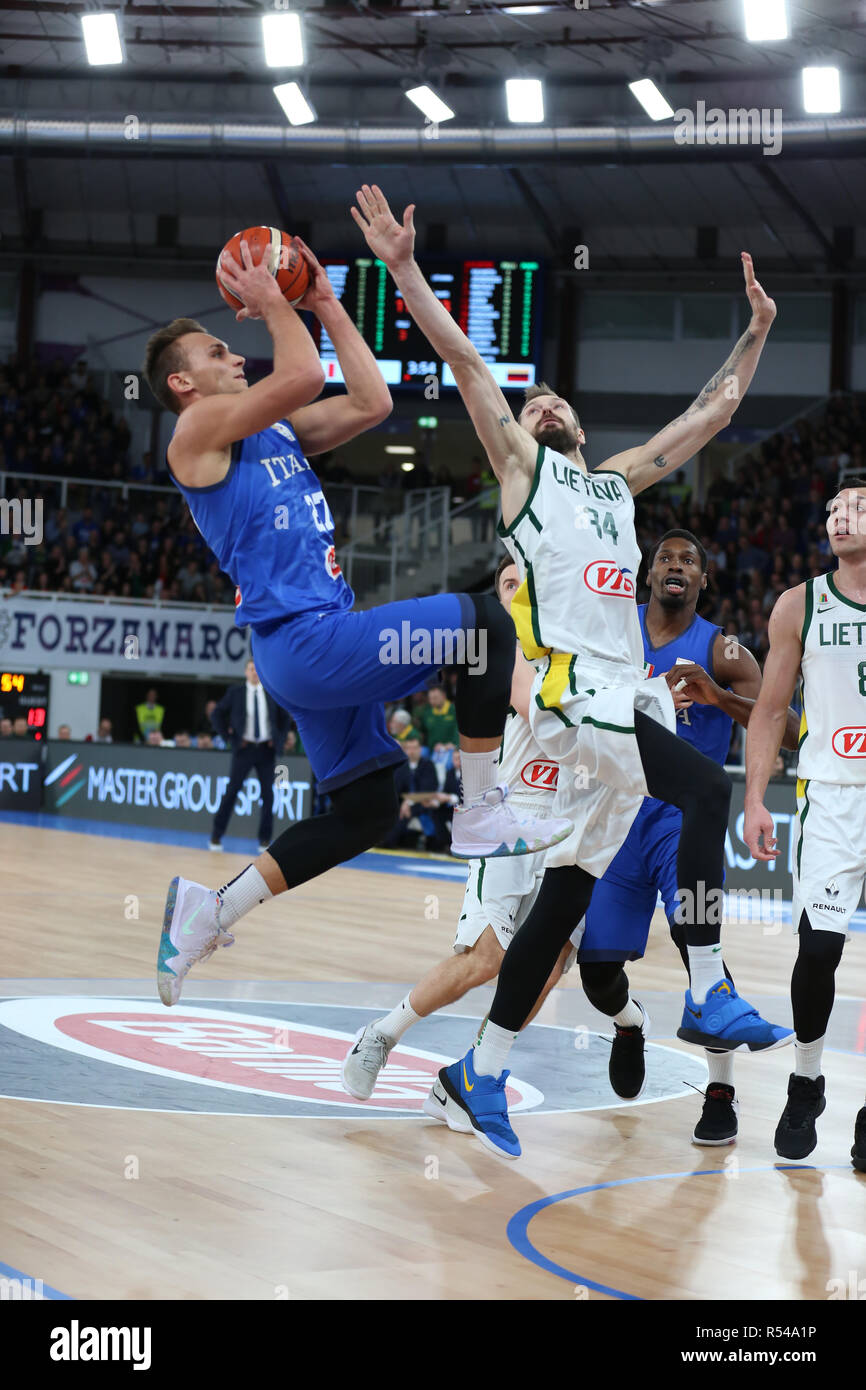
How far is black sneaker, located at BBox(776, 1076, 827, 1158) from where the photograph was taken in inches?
176

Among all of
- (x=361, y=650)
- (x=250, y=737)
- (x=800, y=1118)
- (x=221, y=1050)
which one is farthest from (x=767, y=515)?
(x=361, y=650)

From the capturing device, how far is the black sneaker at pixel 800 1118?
14.6 feet

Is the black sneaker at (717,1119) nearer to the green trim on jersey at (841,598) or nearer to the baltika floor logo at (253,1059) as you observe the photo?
the baltika floor logo at (253,1059)

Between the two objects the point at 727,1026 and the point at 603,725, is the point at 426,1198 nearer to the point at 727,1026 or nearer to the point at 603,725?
the point at 727,1026

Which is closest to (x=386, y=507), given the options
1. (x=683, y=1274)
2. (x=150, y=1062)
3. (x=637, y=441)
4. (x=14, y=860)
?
(x=637, y=441)

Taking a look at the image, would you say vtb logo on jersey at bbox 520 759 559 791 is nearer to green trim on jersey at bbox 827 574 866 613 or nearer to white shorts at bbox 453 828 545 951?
white shorts at bbox 453 828 545 951

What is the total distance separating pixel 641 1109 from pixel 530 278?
21.2 m

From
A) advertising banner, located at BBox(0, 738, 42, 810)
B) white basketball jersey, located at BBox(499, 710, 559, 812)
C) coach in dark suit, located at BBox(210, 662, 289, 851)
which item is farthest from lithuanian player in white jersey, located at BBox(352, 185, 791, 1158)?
advertising banner, located at BBox(0, 738, 42, 810)

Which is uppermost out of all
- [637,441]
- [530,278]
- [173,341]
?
[530,278]

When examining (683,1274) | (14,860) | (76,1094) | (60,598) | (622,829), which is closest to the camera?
(683,1274)

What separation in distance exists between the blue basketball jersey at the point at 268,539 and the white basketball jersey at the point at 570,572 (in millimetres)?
545

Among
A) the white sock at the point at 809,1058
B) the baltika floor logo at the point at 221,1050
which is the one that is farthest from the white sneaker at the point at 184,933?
the white sock at the point at 809,1058

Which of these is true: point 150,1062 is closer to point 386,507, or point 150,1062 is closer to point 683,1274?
point 683,1274
